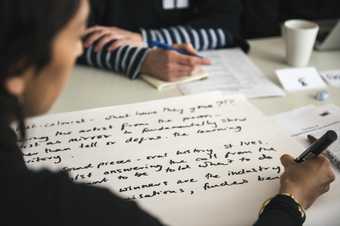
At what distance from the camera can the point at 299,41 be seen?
3.56 feet

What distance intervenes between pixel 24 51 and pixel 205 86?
649 millimetres

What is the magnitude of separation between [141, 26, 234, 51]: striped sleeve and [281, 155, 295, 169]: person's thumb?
0.57 m

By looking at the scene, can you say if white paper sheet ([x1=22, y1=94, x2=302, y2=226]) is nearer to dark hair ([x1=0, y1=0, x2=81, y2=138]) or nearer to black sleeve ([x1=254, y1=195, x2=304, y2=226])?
black sleeve ([x1=254, y1=195, x2=304, y2=226])

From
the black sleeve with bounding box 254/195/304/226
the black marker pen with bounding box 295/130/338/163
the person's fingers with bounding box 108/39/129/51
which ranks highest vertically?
the black marker pen with bounding box 295/130/338/163

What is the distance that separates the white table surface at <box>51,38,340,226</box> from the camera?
96 centimetres

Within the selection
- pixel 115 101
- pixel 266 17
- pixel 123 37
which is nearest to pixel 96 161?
pixel 115 101

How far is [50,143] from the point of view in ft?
2.72

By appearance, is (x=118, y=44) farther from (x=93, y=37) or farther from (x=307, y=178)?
(x=307, y=178)

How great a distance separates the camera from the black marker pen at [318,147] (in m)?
0.70

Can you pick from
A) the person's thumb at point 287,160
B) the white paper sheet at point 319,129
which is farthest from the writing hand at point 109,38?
the person's thumb at point 287,160

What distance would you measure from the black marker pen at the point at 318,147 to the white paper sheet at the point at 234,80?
11.1 inches

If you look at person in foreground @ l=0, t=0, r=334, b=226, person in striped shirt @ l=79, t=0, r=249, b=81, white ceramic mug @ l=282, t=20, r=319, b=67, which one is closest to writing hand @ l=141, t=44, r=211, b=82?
person in striped shirt @ l=79, t=0, r=249, b=81

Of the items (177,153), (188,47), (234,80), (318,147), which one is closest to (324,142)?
(318,147)

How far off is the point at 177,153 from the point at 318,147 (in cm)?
23
